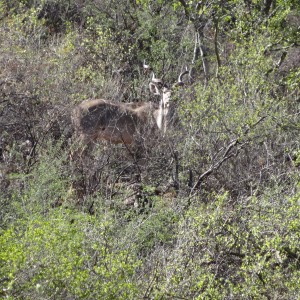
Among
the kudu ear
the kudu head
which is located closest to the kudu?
the kudu head

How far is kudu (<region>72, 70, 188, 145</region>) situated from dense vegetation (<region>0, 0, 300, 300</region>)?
0.26m

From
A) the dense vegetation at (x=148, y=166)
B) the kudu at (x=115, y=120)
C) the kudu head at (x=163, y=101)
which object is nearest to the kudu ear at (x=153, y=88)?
the kudu head at (x=163, y=101)

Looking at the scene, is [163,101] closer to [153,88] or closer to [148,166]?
[153,88]

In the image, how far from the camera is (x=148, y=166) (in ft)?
35.4

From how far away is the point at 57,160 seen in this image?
33.6 feet

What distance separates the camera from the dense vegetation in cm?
685

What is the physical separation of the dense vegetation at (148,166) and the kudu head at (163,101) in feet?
1.84

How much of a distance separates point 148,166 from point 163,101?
8.60 feet

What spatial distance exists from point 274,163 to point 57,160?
3.07 metres

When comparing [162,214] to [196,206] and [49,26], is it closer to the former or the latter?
[196,206]

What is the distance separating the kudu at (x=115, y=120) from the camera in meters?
12.0

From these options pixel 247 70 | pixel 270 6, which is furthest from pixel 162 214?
pixel 270 6

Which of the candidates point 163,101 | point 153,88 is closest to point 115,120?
point 163,101

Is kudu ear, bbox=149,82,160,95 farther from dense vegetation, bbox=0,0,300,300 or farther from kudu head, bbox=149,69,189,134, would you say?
dense vegetation, bbox=0,0,300,300
